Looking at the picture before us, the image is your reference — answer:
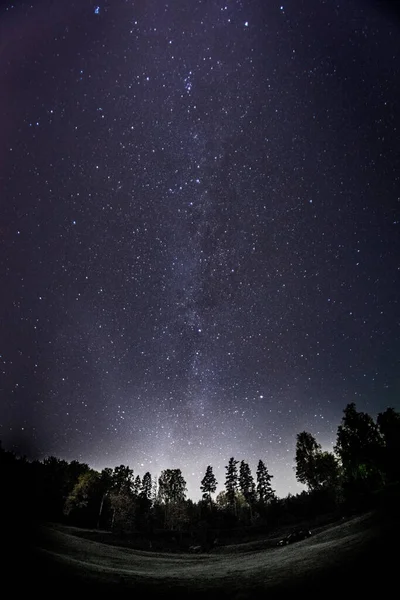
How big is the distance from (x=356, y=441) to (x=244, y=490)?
46807 millimetres

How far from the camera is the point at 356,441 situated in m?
52.4

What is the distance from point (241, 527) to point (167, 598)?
60833 millimetres

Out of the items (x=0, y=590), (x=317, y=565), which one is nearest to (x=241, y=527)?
(x=317, y=565)

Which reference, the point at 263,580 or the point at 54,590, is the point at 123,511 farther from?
the point at 54,590

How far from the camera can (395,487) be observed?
76.4ft

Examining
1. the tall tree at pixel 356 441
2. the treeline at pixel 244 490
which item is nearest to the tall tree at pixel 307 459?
the treeline at pixel 244 490

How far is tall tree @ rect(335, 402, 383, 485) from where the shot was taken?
48.0 m

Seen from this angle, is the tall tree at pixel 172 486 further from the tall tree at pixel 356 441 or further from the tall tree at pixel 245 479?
the tall tree at pixel 356 441

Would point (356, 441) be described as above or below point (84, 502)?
above

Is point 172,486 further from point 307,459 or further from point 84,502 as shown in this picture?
point 307,459

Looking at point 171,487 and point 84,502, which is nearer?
point 84,502

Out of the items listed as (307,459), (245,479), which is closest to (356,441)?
(307,459)

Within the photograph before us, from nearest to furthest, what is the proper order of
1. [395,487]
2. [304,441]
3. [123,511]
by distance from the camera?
[395,487] → [123,511] → [304,441]

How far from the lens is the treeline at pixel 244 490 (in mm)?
42062
